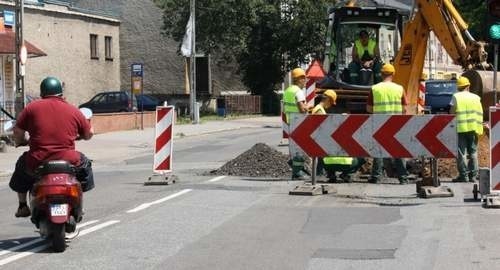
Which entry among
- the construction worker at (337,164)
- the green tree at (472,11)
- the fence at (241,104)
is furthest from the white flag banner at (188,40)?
the construction worker at (337,164)

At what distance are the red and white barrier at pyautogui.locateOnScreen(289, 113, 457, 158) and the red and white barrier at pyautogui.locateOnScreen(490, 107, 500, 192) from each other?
3.65ft

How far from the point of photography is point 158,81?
55.3 m

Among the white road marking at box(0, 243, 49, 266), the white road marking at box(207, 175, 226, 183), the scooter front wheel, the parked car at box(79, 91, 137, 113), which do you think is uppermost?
the parked car at box(79, 91, 137, 113)

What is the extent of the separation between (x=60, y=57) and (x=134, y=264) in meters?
37.6

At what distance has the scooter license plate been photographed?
7.70 meters

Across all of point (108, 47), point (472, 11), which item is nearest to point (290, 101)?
point (108, 47)

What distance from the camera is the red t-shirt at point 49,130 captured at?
26.2ft

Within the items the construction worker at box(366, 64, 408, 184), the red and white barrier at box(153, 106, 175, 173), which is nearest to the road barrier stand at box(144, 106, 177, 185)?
the red and white barrier at box(153, 106, 175, 173)

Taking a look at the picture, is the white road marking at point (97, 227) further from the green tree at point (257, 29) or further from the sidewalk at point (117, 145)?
the green tree at point (257, 29)

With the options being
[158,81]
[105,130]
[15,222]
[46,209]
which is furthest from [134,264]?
[158,81]

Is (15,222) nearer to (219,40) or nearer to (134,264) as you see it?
(134,264)

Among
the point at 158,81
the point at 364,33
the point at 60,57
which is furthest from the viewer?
the point at 158,81

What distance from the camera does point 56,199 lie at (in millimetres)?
7688

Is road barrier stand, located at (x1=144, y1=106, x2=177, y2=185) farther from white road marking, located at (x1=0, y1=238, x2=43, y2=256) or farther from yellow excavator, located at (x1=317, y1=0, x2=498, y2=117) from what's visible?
white road marking, located at (x1=0, y1=238, x2=43, y2=256)
